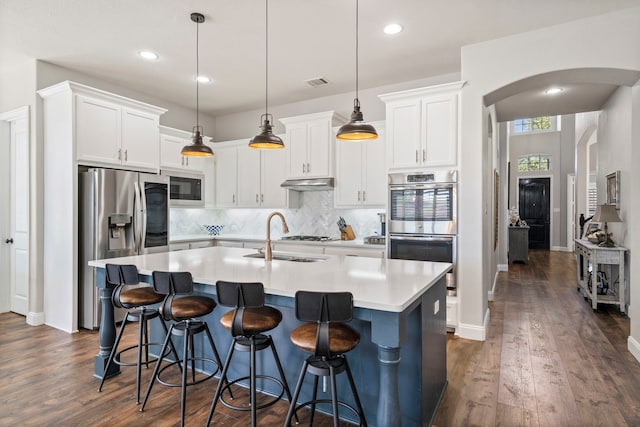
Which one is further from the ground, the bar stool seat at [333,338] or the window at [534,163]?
the window at [534,163]

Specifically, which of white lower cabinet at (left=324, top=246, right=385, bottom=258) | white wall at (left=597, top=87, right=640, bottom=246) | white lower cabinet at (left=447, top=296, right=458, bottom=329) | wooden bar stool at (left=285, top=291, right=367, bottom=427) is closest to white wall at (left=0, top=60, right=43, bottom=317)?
white lower cabinet at (left=324, top=246, right=385, bottom=258)

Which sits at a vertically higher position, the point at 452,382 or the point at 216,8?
the point at 216,8

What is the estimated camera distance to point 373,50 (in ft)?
12.6

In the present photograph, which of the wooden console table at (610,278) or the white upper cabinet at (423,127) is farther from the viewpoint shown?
the wooden console table at (610,278)

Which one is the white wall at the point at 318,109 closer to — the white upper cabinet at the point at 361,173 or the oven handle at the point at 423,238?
the white upper cabinet at the point at 361,173

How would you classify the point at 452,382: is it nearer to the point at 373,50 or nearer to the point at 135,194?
the point at 373,50

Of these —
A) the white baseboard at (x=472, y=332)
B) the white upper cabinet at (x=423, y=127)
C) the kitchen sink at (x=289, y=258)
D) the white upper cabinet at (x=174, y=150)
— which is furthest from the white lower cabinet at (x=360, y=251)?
the white upper cabinet at (x=174, y=150)

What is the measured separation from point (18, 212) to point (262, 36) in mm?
3723

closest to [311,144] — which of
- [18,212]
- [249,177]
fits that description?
[249,177]

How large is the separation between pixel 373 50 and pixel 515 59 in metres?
1.40

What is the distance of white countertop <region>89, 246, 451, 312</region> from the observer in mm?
1816

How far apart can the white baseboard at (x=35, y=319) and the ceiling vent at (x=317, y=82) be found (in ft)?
14.1

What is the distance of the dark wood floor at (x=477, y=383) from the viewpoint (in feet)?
7.56

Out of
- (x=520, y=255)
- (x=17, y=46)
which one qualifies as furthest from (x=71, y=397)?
(x=520, y=255)
